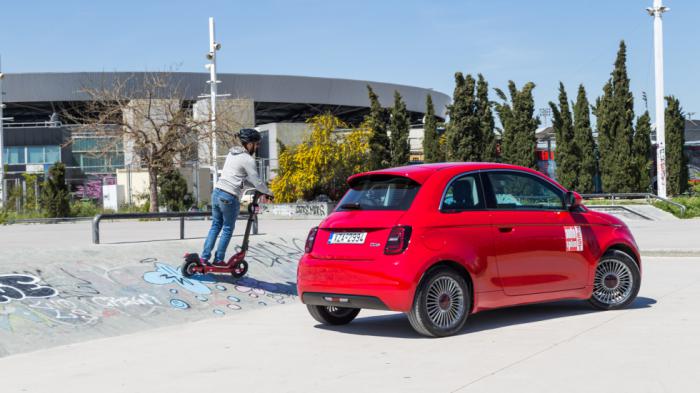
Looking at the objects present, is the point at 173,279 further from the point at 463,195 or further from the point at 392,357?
the point at 392,357

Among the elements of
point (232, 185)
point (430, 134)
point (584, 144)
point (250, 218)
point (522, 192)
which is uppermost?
point (430, 134)

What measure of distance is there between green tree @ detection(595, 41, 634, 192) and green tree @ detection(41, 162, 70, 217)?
1037 inches

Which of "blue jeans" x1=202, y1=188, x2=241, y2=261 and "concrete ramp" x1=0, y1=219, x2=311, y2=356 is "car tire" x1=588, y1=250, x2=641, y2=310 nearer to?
"concrete ramp" x1=0, y1=219, x2=311, y2=356

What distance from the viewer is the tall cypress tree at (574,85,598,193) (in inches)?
1711

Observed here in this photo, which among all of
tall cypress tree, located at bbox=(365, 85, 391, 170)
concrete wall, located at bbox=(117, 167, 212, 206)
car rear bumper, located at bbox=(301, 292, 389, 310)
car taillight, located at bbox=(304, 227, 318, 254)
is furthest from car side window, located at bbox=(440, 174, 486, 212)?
concrete wall, located at bbox=(117, 167, 212, 206)

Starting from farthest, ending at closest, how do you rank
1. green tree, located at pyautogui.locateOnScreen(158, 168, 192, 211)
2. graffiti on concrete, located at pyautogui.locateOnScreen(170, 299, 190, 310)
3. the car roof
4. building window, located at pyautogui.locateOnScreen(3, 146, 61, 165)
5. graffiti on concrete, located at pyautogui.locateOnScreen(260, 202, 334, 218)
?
building window, located at pyautogui.locateOnScreen(3, 146, 61, 165) < green tree, located at pyautogui.locateOnScreen(158, 168, 192, 211) < graffiti on concrete, located at pyautogui.locateOnScreen(260, 202, 334, 218) < graffiti on concrete, located at pyautogui.locateOnScreen(170, 299, 190, 310) < the car roof

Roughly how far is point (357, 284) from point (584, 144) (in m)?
38.5

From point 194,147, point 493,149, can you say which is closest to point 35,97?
point 194,147

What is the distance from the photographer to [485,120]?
44062 millimetres

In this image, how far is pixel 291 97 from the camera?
83500 millimetres

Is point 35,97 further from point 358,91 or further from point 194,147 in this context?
point 194,147

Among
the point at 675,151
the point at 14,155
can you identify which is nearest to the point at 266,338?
the point at 675,151

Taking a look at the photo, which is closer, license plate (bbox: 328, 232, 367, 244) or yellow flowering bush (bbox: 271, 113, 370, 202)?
license plate (bbox: 328, 232, 367, 244)

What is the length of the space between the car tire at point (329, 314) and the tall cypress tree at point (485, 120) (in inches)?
1361
